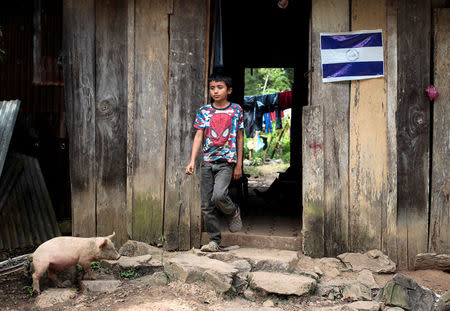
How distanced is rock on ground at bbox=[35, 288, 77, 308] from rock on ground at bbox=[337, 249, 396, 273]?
2.57m

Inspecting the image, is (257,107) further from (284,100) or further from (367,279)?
(367,279)

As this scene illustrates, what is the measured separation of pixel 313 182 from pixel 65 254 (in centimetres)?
247

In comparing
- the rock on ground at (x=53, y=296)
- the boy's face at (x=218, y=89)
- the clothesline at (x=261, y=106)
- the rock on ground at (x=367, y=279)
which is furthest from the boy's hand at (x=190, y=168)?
the clothesline at (x=261, y=106)

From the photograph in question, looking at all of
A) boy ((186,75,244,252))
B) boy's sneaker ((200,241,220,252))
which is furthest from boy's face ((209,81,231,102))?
boy's sneaker ((200,241,220,252))

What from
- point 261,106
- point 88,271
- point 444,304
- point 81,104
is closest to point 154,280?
point 88,271

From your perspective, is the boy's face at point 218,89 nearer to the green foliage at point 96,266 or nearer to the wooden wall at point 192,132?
the wooden wall at point 192,132

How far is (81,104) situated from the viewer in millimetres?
4816

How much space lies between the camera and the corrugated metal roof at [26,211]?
5035 mm

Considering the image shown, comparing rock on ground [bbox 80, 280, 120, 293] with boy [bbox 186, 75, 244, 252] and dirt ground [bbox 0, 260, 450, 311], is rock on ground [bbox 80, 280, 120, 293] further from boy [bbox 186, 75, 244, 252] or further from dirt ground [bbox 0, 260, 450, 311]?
boy [bbox 186, 75, 244, 252]

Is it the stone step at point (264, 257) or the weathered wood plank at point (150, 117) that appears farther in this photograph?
the weathered wood plank at point (150, 117)

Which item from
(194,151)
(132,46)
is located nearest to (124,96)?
(132,46)

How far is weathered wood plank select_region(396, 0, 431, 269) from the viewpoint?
4316mm

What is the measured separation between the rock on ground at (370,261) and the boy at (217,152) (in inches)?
49.0

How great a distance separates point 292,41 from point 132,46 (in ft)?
16.0
